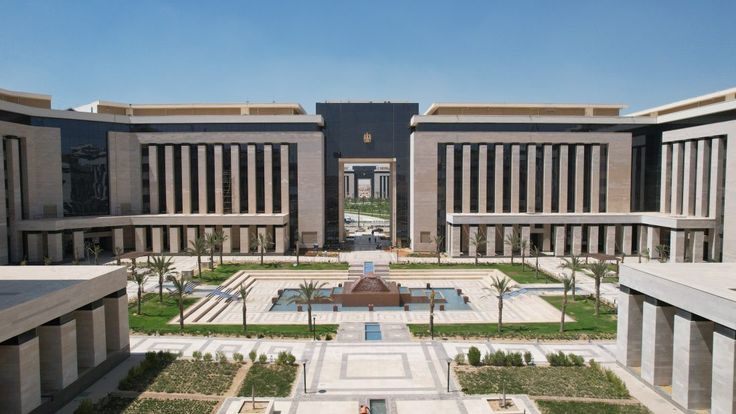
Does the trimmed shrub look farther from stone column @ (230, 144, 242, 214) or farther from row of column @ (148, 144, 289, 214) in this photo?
stone column @ (230, 144, 242, 214)

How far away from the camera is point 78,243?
59469mm

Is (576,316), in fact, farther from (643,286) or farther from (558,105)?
(558,105)

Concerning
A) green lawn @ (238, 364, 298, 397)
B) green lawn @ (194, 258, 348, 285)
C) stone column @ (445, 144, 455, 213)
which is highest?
stone column @ (445, 144, 455, 213)

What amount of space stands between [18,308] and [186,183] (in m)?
50.9

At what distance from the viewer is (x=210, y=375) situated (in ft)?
85.6

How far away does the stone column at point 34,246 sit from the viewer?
55906 millimetres

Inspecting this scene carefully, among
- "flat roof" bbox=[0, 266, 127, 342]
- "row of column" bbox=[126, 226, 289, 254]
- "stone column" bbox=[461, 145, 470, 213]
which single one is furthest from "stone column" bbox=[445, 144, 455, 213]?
"flat roof" bbox=[0, 266, 127, 342]

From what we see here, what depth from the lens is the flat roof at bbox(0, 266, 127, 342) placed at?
1950 cm

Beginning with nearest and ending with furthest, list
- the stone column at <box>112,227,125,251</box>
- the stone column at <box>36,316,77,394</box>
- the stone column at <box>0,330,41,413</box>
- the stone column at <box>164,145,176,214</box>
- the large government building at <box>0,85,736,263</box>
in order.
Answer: the stone column at <box>0,330,41,413</box>, the stone column at <box>36,316,77,394</box>, the stone column at <box>112,227,125,251</box>, the large government building at <box>0,85,736,263</box>, the stone column at <box>164,145,176,214</box>

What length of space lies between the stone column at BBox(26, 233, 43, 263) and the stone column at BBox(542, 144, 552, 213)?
68.1 metres

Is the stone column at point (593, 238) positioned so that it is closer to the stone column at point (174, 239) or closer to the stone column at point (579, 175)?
the stone column at point (579, 175)

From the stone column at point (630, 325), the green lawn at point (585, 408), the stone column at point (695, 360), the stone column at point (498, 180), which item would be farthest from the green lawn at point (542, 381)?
the stone column at point (498, 180)

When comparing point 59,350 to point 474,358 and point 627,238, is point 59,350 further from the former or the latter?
point 627,238

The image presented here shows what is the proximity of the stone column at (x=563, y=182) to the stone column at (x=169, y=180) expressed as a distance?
5780 cm
